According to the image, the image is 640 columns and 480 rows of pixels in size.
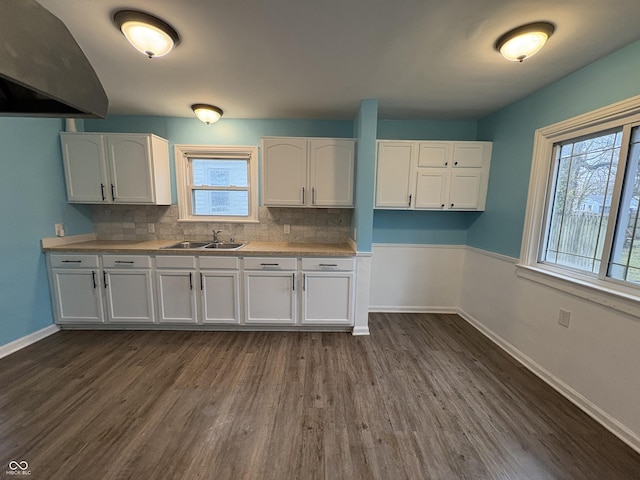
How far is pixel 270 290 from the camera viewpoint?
109 inches

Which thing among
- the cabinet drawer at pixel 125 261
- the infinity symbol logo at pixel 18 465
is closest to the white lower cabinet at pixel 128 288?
the cabinet drawer at pixel 125 261

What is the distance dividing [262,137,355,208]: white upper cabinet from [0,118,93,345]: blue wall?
2236 mm

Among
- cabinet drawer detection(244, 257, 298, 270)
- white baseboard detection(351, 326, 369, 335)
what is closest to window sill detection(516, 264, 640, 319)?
white baseboard detection(351, 326, 369, 335)

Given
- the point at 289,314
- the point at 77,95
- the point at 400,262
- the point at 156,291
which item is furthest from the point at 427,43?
the point at 156,291

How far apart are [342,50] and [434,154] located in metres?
1.71

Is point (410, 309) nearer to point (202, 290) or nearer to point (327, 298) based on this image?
point (327, 298)

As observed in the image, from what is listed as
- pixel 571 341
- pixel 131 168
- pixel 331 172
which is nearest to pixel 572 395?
pixel 571 341

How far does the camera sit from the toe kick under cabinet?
270 cm

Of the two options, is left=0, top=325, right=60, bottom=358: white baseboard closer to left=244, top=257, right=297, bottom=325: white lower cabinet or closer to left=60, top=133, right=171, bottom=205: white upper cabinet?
left=60, top=133, right=171, bottom=205: white upper cabinet

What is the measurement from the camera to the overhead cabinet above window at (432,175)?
2916 mm

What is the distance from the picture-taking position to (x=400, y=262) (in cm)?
340

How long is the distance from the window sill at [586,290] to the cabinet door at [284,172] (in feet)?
7.59

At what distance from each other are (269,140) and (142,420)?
2.67 m

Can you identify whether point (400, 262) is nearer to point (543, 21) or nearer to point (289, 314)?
point (289, 314)
